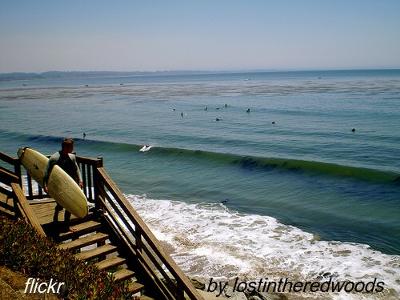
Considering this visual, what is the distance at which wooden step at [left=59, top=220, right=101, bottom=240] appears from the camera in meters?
8.52

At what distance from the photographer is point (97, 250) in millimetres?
8391

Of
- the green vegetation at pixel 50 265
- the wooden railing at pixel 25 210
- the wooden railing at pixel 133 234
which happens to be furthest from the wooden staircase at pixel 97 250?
the green vegetation at pixel 50 265

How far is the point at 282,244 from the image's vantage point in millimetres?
14031

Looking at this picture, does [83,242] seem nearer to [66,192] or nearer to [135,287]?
[66,192]

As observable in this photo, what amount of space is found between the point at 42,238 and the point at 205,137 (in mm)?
32205

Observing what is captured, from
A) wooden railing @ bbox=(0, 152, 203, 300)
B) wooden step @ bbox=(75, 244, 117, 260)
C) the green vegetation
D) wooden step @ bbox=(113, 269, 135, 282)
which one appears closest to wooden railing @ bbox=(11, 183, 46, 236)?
wooden railing @ bbox=(0, 152, 203, 300)

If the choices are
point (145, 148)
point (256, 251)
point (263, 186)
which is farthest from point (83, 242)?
point (145, 148)

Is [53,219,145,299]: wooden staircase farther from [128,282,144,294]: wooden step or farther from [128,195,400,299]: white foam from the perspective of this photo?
[128,195,400,299]: white foam

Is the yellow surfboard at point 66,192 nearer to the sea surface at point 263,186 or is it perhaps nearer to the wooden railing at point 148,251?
the wooden railing at point 148,251

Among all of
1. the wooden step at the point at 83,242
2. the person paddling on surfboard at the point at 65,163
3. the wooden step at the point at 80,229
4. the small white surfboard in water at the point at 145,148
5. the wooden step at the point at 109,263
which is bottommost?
the small white surfboard in water at the point at 145,148

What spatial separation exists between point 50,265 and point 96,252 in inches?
79.5

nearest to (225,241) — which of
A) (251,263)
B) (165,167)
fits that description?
(251,263)

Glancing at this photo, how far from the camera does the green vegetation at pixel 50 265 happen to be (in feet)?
19.0

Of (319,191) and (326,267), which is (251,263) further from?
(319,191)
